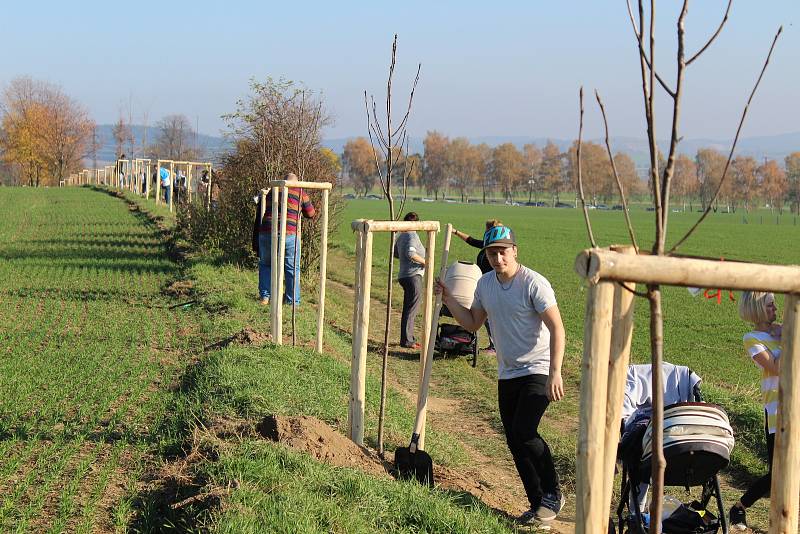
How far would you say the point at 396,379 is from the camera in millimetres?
10805

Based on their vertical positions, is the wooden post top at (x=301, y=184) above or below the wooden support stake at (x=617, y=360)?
above

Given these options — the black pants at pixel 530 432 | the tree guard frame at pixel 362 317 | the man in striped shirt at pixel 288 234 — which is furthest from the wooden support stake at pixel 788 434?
the man in striped shirt at pixel 288 234

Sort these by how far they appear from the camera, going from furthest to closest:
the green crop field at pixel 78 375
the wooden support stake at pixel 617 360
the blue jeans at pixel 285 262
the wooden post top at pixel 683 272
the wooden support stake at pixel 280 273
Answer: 1. the blue jeans at pixel 285 262
2. the wooden support stake at pixel 280 273
3. the green crop field at pixel 78 375
4. the wooden support stake at pixel 617 360
5. the wooden post top at pixel 683 272

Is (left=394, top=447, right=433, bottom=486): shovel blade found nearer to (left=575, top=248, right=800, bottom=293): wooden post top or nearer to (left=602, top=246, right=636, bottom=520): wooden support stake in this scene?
(left=602, top=246, right=636, bottom=520): wooden support stake

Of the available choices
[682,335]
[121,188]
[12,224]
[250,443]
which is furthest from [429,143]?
[250,443]

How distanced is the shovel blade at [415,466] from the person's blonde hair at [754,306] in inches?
92.6

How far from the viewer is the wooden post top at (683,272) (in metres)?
2.98

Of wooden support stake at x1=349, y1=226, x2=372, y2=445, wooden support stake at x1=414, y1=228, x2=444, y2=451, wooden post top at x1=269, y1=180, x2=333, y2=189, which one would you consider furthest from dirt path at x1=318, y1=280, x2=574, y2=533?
wooden post top at x1=269, y1=180, x2=333, y2=189

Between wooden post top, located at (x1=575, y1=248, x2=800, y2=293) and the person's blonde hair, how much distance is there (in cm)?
275

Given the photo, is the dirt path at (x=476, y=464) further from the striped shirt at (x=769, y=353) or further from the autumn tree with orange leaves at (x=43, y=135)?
the autumn tree with orange leaves at (x=43, y=135)

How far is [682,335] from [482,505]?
12377mm

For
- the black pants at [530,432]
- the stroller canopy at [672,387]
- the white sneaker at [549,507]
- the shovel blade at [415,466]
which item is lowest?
the white sneaker at [549,507]

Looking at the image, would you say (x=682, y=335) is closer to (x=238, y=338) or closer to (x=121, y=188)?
(x=238, y=338)

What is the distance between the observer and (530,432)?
19.5 ft
